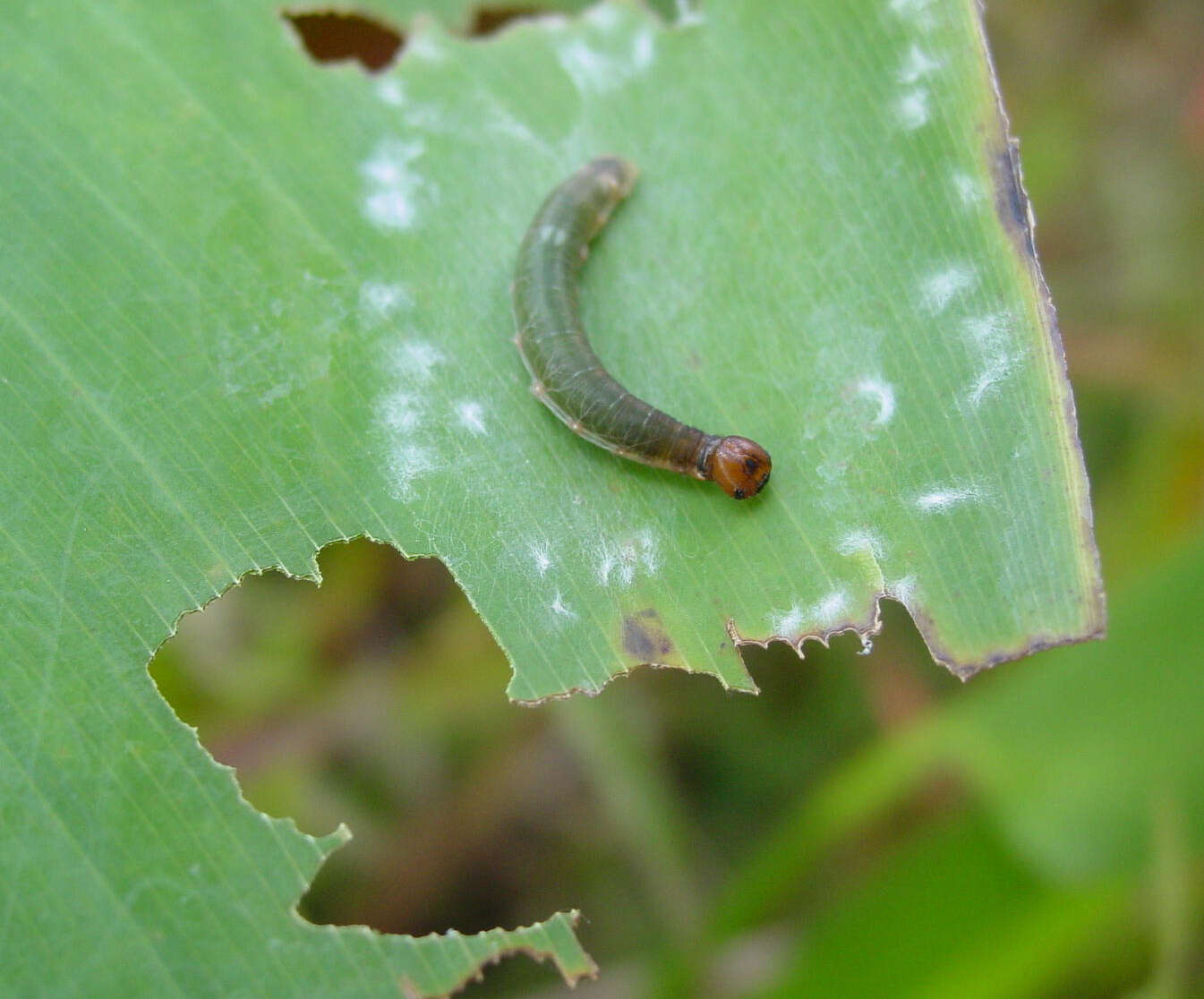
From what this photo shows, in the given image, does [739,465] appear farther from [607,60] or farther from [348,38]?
[348,38]

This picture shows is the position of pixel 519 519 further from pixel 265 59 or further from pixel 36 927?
pixel 265 59

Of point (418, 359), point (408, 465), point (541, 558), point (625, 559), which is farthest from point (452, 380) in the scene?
point (625, 559)

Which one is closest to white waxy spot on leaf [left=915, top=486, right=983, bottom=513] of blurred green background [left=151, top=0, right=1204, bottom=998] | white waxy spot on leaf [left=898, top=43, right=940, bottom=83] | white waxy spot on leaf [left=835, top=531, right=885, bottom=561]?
white waxy spot on leaf [left=835, top=531, right=885, bottom=561]

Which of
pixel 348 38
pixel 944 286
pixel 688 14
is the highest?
pixel 348 38

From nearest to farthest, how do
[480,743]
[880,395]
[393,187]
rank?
[880,395]
[393,187]
[480,743]

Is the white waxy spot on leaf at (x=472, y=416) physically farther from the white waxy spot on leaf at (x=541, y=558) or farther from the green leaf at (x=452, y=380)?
the white waxy spot on leaf at (x=541, y=558)

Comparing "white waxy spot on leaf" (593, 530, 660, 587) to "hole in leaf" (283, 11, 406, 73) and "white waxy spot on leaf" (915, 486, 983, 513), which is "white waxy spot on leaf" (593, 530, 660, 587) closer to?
"white waxy spot on leaf" (915, 486, 983, 513)

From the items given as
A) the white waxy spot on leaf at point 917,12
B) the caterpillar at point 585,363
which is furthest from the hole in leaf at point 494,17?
the white waxy spot on leaf at point 917,12
